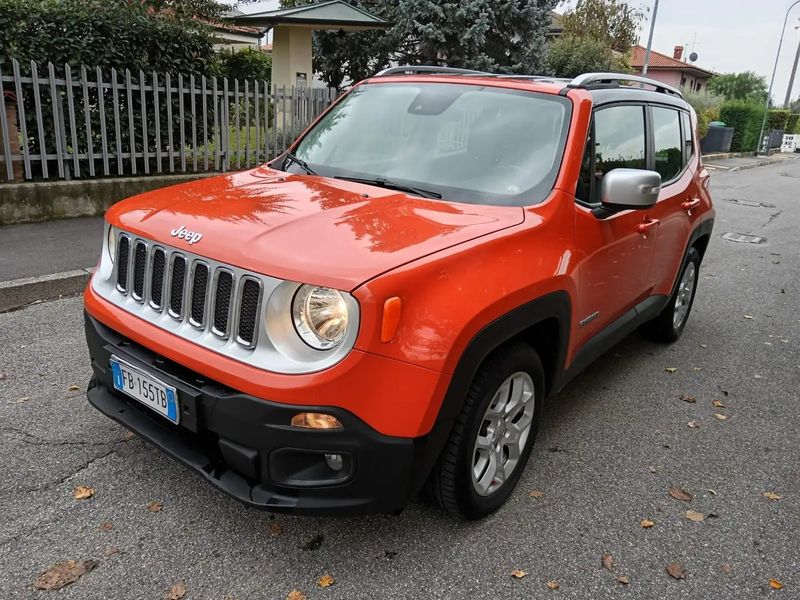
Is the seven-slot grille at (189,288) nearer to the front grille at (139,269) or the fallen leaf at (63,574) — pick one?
the front grille at (139,269)

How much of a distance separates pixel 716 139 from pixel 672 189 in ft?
84.9

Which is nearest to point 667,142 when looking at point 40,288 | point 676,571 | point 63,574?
point 676,571

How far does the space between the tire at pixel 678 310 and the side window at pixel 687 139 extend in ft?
2.22

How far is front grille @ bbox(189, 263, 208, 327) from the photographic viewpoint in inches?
93.7

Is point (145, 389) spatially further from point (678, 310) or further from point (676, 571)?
point (678, 310)

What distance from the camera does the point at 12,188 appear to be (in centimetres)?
657

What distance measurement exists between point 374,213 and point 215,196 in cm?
77

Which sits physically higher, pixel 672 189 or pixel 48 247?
pixel 672 189

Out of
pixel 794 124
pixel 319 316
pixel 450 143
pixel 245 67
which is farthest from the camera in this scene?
pixel 794 124

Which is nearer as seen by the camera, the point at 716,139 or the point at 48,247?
the point at 48,247

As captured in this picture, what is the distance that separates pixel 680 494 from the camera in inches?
125

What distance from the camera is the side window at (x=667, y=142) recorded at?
4145mm

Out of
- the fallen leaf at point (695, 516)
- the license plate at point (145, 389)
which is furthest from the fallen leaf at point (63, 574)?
the fallen leaf at point (695, 516)

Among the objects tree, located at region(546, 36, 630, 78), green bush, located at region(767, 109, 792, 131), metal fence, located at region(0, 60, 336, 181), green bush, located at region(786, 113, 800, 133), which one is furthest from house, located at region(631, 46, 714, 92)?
metal fence, located at region(0, 60, 336, 181)
